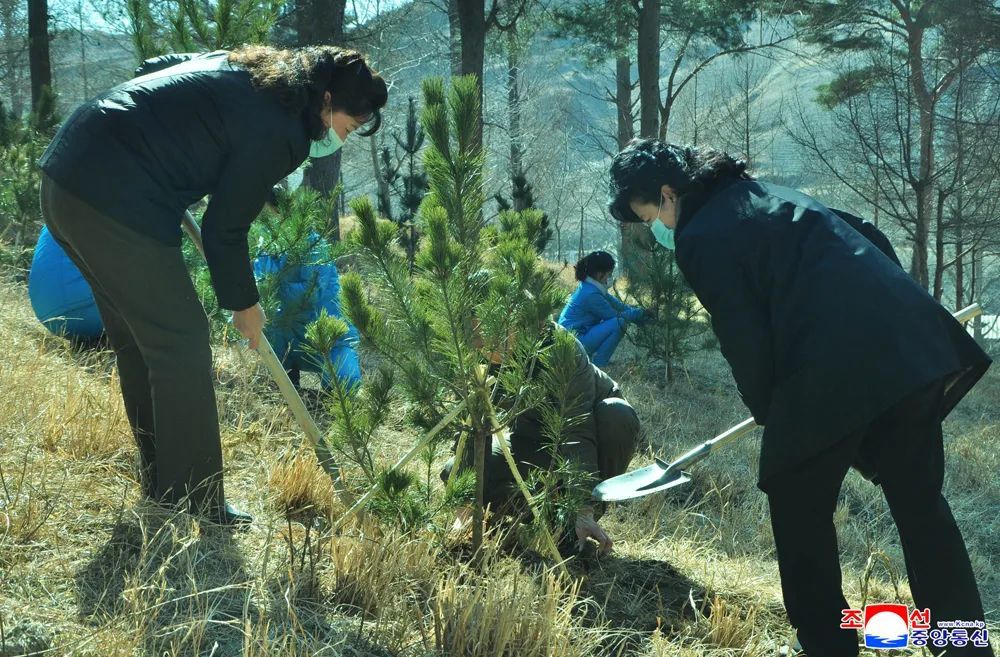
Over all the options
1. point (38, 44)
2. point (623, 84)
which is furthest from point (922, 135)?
point (38, 44)

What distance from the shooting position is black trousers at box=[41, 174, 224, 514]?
272cm

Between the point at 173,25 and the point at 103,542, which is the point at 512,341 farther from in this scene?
the point at 173,25

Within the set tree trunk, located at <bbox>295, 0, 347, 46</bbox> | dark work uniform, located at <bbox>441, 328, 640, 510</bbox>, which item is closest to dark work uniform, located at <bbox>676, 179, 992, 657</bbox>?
dark work uniform, located at <bbox>441, 328, 640, 510</bbox>

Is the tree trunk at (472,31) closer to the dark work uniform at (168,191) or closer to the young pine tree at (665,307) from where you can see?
the young pine tree at (665,307)

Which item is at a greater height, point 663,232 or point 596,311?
point 663,232

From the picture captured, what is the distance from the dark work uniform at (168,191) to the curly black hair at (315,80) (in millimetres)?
45

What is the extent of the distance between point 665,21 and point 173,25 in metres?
10.7

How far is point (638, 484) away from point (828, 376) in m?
1.00

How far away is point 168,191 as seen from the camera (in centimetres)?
278

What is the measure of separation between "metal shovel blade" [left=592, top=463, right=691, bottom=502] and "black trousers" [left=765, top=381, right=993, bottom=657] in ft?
2.00

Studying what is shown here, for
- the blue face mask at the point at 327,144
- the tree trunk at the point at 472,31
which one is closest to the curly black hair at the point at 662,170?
the blue face mask at the point at 327,144

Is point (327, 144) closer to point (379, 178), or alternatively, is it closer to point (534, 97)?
point (379, 178)

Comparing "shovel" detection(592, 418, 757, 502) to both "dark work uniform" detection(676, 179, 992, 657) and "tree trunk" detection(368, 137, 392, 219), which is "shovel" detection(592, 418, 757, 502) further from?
"tree trunk" detection(368, 137, 392, 219)

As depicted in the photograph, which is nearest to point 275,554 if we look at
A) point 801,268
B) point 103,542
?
point 103,542
